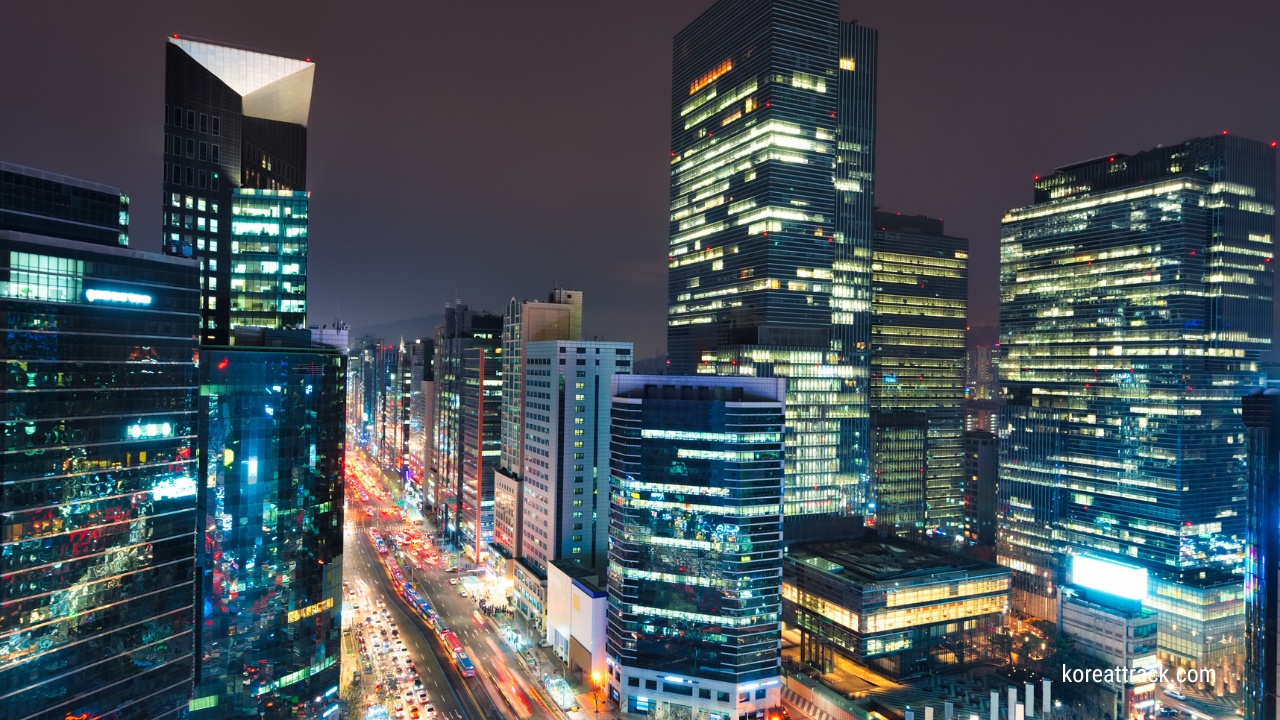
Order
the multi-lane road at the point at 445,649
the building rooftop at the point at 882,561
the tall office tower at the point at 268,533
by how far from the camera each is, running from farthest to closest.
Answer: the building rooftop at the point at 882,561, the multi-lane road at the point at 445,649, the tall office tower at the point at 268,533

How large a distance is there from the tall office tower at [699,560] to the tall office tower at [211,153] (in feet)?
202

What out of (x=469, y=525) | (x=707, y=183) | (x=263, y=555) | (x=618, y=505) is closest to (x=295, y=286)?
(x=263, y=555)

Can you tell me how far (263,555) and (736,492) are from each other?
62519mm

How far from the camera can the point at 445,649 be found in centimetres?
12706

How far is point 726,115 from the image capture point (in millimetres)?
175500

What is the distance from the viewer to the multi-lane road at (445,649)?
105938 mm

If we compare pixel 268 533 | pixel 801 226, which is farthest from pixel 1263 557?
pixel 268 533

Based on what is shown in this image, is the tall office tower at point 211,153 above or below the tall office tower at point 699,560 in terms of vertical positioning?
above

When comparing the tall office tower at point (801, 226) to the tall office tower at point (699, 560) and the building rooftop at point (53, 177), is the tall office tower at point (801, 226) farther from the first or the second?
the building rooftop at point (53, 177)

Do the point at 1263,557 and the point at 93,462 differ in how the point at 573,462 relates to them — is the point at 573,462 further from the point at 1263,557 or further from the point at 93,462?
the point at 1263,557

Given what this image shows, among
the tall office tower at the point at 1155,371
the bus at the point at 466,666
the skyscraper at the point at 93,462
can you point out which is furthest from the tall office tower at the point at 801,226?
the skyscraper at the point at 93,462

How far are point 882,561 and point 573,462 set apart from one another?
61581 mm

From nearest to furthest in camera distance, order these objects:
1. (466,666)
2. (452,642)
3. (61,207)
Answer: (61,207)
(466,666)
(452,642)

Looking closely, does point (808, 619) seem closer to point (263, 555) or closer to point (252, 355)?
point (263, 555)
